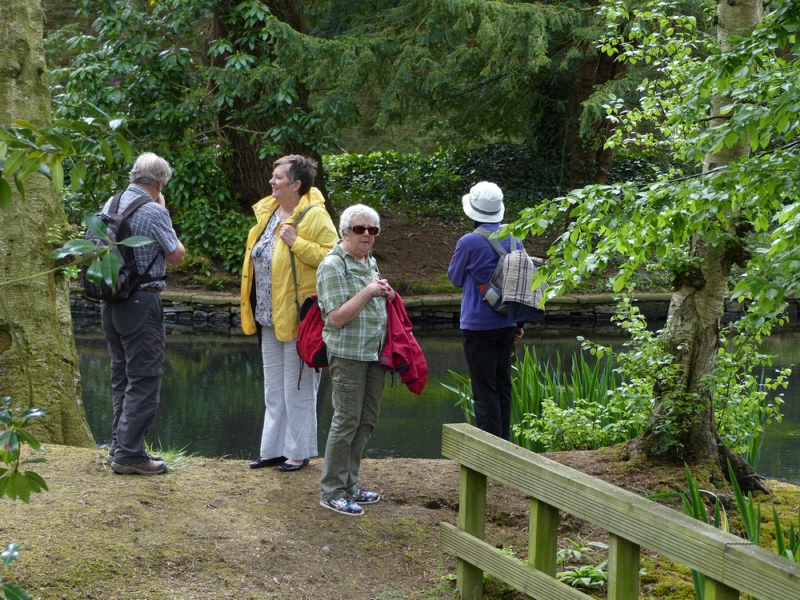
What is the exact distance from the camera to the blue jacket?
5031mm

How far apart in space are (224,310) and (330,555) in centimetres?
947

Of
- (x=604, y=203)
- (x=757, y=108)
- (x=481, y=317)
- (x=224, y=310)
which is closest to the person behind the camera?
(x=757, y=108)

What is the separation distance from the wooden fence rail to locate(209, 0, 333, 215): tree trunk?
32.4 feet

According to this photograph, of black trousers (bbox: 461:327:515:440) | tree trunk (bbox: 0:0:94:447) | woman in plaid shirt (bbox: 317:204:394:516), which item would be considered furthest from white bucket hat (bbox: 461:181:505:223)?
tree trunk (bbox: 0:0:94:447)

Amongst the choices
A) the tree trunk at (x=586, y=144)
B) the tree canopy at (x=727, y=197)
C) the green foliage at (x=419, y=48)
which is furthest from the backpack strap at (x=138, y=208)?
the tree trunk at (x=586, y=144)

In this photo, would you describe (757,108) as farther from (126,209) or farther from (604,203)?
(126,209)

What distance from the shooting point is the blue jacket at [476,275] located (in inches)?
198

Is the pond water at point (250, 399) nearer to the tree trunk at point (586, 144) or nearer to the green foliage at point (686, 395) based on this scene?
the green foliage at point (686, 395)

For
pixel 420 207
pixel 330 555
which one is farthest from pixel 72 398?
pixel 420 207

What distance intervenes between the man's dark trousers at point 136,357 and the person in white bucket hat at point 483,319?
1632 millimetres

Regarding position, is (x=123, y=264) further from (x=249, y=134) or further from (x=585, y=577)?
(x=249, y=134)

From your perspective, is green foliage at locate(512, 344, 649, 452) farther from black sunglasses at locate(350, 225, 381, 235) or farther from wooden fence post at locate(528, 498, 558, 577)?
wooden fence post at locate(528, 498, 558, 577)

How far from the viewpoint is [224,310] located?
42.9 ft

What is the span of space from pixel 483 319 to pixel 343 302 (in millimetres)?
1129
